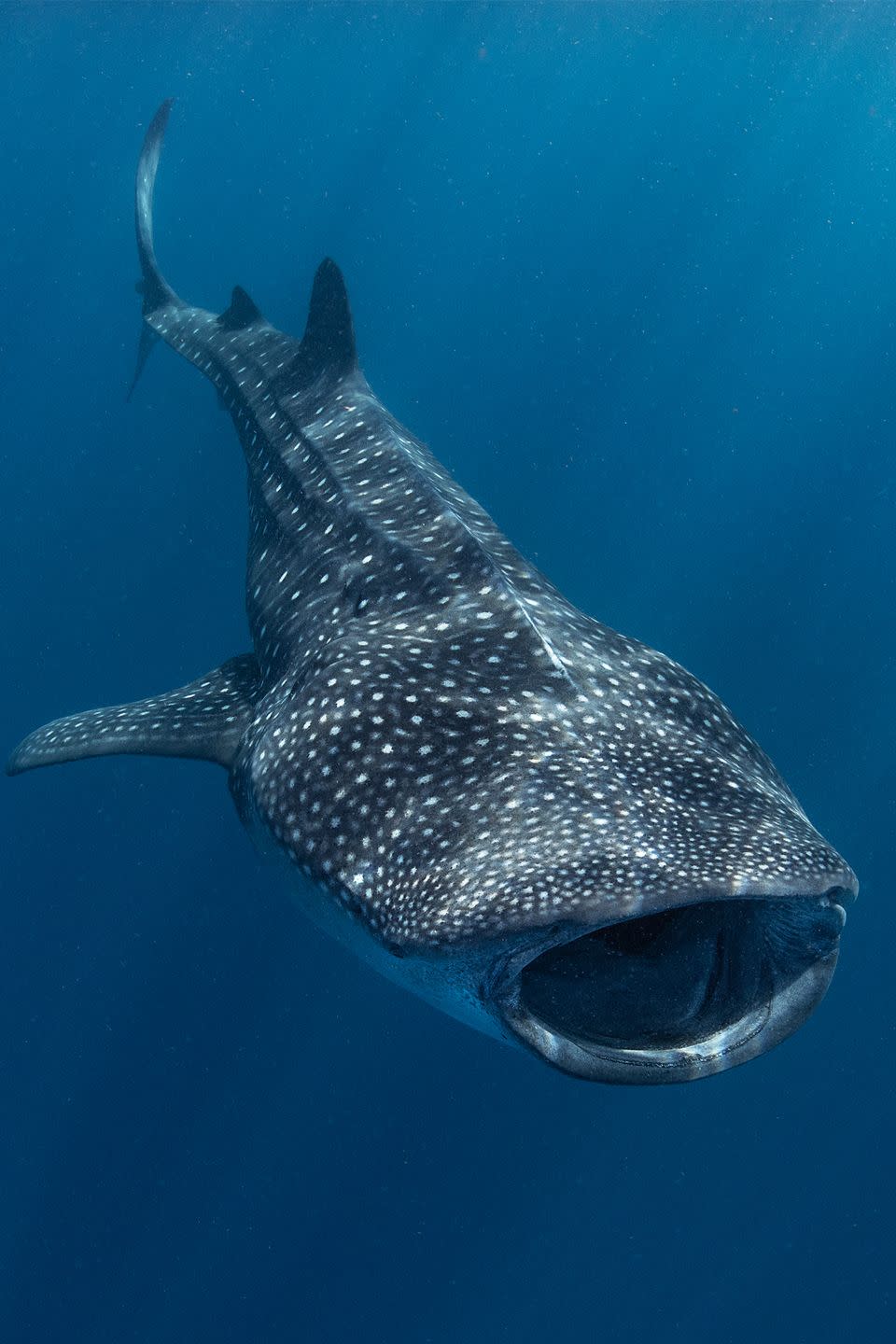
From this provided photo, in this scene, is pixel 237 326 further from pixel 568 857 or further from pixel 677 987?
pixel 677 987

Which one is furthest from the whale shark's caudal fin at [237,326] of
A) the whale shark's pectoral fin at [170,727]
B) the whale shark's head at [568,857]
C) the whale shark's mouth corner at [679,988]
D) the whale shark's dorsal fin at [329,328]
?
the whale shark's mouth corner at [679,988]

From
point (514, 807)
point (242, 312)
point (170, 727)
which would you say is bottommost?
point (170, 727)

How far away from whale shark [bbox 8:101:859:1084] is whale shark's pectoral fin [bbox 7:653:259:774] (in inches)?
1.0

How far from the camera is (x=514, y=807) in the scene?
3.10 metres

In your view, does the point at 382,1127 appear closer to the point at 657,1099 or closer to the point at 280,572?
the point at 657,1099

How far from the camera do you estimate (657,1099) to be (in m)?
9.88

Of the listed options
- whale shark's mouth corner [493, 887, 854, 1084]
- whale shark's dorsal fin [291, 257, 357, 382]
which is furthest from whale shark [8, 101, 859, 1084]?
whale shark's dorsal fin [291, 257, 357, 382]

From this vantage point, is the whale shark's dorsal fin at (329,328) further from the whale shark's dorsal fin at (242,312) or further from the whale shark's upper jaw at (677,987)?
the whale shark's upper jaw at (677,987)

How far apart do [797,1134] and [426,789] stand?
9.49 meters

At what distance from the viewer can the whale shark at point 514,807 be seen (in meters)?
2.70

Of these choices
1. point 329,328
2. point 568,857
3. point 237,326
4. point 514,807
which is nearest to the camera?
point 568,857

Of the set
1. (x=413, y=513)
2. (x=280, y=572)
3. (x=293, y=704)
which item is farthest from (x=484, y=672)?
(x=280, y=572)

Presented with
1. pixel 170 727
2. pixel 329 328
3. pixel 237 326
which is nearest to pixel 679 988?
pixel 170 727

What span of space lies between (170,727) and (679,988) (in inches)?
140
